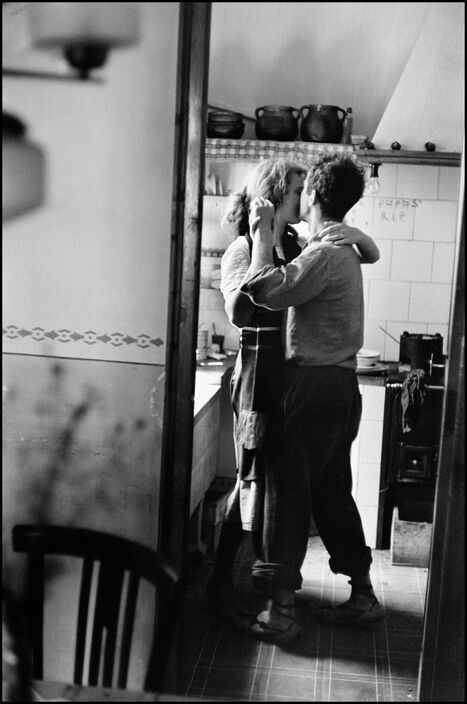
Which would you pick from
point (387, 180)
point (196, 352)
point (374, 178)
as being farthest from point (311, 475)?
point (387, 180)

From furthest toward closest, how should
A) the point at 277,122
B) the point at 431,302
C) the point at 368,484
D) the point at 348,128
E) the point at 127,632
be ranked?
1. the point at 368,484
2. the point at 431,302
3. the point at 348,128
4. the point at 277,122
5. the point at 127,632

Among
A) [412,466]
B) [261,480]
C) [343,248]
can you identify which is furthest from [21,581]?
[412,466]

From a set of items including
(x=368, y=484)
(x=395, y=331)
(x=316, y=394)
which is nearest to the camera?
(x=316, y=394)

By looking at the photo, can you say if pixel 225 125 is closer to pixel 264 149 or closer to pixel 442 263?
pixel 264 149

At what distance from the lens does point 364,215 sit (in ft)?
11.8

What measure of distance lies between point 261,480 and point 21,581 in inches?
32.9

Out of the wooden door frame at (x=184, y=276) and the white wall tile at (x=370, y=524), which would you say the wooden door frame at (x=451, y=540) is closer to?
the wooden door frame at (x=184, y=276)

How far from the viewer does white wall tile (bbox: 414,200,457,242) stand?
3.51 metres

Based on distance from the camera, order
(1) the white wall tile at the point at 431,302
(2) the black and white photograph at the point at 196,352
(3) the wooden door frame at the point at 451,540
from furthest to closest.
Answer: (1) the white wall tile at the point at 431,302
(2) the black and white photograph at the point at 196,352
(3) the wooden door frame at the point at 451,540

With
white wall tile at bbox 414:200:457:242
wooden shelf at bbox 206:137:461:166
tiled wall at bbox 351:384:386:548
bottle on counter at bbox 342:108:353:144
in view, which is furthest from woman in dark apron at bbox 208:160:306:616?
white wall tile at bbox 414:200:457:242

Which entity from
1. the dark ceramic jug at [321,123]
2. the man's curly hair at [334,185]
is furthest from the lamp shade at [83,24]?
the dark ceramic jug at [321,123]

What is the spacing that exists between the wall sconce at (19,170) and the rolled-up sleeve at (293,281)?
2.36ft

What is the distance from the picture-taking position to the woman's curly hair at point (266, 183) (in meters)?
2.58

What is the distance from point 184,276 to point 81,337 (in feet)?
1.14
